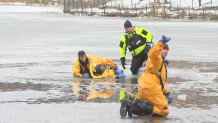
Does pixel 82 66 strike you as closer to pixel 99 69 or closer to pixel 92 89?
pixel 99 69

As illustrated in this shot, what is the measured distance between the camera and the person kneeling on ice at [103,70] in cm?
1243

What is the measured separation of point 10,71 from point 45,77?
1731 mm

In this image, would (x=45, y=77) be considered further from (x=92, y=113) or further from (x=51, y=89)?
(x=92, y=113)

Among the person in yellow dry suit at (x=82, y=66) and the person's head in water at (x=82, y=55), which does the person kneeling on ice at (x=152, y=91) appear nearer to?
the person's head in water at (x=82, y=55)

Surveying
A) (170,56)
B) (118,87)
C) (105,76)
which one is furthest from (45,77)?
(170,56)

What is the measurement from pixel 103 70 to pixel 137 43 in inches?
44.5

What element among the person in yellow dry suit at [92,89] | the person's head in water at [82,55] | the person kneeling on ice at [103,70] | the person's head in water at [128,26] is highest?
the person's head in water at [128,26]

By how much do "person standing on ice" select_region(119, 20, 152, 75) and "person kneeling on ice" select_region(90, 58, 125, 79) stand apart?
0.40 meters

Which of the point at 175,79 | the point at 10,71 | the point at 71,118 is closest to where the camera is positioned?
the point at 71,118

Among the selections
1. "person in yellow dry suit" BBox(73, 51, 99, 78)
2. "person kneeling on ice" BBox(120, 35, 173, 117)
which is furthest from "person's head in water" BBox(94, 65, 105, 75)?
"person kneeling on ice" BBox(120, 35, 173, 117)

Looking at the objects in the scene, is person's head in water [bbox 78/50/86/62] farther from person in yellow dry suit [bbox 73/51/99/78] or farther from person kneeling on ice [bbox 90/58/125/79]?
person kneeling on ice [bbox 90/58/125/79]

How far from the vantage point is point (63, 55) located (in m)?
18.4

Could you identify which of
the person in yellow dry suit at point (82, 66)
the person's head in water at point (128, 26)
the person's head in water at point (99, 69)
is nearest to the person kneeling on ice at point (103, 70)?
the person's head in water at point (99, 69)

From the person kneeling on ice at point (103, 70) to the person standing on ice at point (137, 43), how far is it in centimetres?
40
